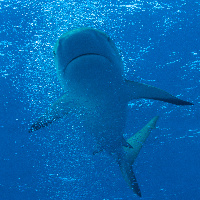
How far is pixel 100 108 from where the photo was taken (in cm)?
505

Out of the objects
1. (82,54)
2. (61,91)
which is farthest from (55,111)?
(61,91)

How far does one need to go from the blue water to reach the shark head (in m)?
4.05

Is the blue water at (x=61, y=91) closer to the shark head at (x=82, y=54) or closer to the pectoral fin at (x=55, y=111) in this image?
the pectoral fin at (x=55, y=111)

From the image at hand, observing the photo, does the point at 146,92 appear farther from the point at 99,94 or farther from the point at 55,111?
the point at 55,111

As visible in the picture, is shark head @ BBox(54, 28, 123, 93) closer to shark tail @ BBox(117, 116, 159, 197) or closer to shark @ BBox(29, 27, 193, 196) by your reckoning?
shark @ BBox(29, 27, 193, 196)

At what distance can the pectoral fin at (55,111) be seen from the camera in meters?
5.15

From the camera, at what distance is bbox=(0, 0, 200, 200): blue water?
7.88 m

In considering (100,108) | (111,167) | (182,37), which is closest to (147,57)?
(182,37)

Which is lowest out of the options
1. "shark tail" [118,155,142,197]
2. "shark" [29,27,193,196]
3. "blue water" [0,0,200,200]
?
"shark tail" [118,155,142,197]

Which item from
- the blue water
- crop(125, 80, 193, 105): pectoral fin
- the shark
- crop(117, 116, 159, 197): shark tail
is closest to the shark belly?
the shark

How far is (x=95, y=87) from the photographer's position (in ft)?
14.7

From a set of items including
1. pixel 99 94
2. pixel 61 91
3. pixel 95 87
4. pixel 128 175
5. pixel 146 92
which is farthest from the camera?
pixel 61 91

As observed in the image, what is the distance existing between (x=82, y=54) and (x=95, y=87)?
845mm

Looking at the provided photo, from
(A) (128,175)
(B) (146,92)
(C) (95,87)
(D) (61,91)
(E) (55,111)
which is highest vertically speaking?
(D) (61,91)
